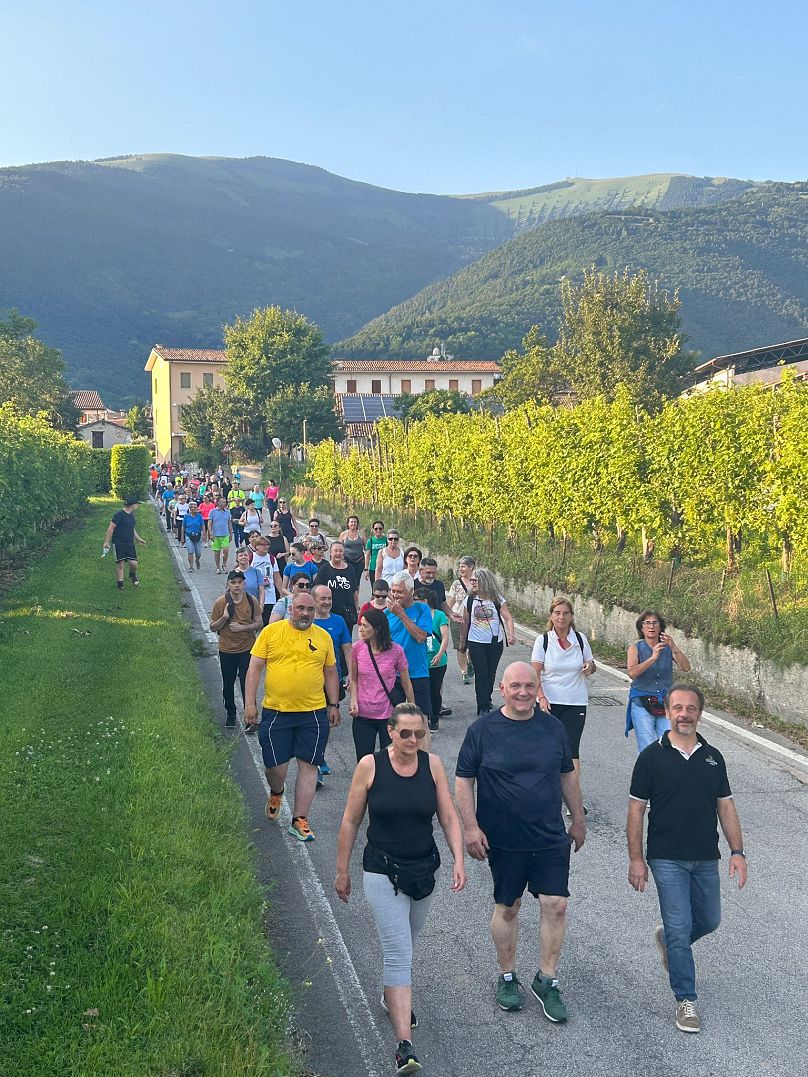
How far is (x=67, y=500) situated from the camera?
3300 cm

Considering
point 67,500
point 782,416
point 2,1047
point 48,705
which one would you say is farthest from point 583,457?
point 67,500

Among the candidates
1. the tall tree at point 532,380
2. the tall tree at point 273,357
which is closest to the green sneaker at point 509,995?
the tall tree at point 532,380

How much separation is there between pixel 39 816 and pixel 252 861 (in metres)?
1.59

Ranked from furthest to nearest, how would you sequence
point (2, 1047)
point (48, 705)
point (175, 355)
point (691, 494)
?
1. point (175, 355)
2. point (691, 494)
3. point (48, 705)
4. point (2, 1047)

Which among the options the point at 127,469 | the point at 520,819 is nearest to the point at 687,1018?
the point at 520,819

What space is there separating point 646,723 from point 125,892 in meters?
4.11

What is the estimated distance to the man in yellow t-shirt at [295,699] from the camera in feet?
23.7

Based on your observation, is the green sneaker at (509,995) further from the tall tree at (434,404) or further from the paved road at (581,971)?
the tall tree at (434,404)

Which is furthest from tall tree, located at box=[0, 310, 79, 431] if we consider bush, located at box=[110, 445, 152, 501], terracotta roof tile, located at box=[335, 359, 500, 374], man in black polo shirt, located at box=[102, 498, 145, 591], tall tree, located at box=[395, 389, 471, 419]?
man in black polo shirt, located at box=[102, 498, 145, 591]

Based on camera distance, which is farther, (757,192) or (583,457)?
(757,192)

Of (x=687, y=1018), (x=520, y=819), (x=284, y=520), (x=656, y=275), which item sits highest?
(x=656, y=275)

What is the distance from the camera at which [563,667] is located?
25.1 ft

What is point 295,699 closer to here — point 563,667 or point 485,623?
point 563,667

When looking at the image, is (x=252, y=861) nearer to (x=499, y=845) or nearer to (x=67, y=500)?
(x=499, y=845)
